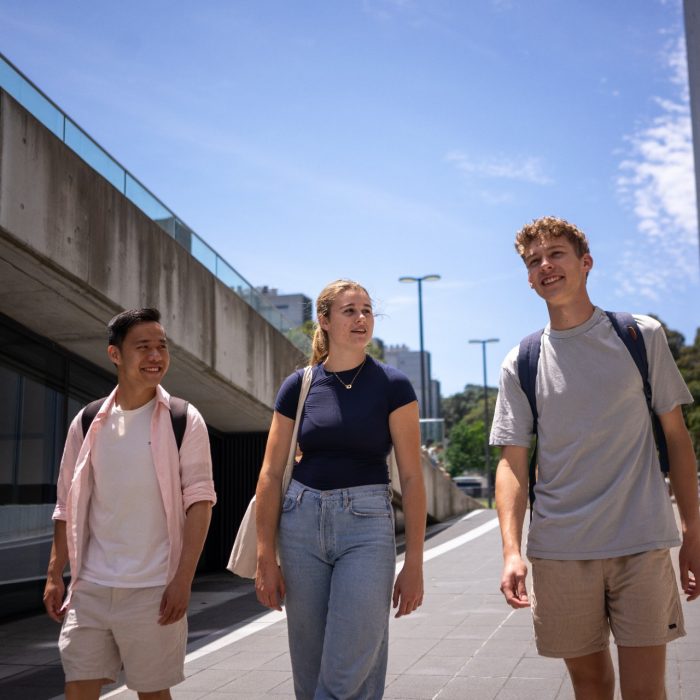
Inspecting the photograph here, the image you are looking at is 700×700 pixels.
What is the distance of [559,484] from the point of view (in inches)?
126

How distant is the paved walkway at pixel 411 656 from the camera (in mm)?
5605

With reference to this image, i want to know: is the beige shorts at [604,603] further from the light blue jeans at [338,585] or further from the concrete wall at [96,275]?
the concrete wall at [96,275]

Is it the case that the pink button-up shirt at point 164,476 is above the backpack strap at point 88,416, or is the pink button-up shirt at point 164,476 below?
below

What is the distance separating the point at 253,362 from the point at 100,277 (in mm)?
4125

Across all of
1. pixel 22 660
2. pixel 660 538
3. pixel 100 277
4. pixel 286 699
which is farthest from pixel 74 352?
pixel 660 538

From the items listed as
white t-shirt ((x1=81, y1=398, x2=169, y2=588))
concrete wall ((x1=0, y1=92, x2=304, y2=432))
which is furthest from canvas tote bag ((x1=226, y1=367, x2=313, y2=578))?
concrete wall ((x1=0, y1=92, x2=304, y2=432))

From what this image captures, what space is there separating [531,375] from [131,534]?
5.27 feet

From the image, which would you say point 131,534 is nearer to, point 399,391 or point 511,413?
point 399,391

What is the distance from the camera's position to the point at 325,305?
3754 mm

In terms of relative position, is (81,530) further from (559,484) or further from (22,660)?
(22,660)

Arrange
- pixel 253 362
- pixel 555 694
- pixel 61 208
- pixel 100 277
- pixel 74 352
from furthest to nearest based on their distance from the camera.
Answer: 1. pixel 253 362
2. pixel 74 352
3. pixel 100 277
4. pixel 61 208
5. pixel 555 694

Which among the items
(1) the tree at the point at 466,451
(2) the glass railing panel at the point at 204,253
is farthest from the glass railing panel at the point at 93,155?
(1) the tree at the point at 466,451

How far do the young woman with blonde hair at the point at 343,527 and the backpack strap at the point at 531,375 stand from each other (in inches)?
16.3

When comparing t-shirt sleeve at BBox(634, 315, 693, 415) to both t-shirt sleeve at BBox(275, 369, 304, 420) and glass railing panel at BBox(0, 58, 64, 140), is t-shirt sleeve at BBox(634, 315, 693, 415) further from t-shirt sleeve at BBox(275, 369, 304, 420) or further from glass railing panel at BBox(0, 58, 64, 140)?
glass railing panel at BBox(0, 58, 64, 140)
